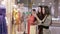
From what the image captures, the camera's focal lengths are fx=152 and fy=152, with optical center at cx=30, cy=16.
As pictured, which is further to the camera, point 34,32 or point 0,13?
point 34,32

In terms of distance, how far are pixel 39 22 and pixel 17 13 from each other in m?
0.18

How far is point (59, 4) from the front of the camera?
3.84 ft

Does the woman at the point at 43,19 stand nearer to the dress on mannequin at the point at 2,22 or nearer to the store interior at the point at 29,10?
the store interior at the point at 29,10

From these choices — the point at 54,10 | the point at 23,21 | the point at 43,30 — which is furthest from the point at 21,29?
the point at 54,10

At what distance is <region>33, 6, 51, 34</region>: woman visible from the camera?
1.17 metres

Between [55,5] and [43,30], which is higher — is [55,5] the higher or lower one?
the higher one

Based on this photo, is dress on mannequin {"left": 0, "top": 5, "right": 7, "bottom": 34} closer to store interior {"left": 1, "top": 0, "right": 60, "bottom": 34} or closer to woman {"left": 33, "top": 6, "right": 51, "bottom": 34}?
store interior {"left": 1, "top": 0, "right": 60, "bottom": 34}

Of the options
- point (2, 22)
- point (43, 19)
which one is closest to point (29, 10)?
point (43, 19)

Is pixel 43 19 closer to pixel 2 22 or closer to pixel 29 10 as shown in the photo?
pixel 29 10

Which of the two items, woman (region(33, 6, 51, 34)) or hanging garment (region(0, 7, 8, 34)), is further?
woman (region(33, 6, 51, 34))

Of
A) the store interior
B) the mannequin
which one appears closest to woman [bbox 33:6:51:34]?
the store interior

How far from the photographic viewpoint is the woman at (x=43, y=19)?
1165mm

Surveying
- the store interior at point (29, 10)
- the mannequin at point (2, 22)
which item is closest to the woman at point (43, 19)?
the store interior at point (29, 10)

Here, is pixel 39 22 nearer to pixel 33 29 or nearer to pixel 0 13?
pixel 33 29
